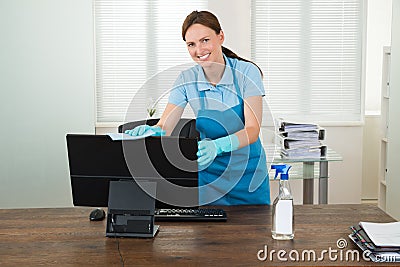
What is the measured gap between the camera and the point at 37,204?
413cm

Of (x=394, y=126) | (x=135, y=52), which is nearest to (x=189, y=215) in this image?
(x=135, y=52)

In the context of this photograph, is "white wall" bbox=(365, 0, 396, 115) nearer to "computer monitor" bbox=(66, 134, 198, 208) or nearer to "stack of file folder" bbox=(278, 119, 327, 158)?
"stack of file folder" bbox=(278, 119, 327, 158)

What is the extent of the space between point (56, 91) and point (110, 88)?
2.40 ft

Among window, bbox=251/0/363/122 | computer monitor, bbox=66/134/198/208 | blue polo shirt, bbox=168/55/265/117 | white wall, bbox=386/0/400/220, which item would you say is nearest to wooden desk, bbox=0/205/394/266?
computer monitor, bbox=66/134/198/208

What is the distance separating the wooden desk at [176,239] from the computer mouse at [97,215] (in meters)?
0.03

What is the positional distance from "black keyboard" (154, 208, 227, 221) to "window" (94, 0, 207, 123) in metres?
2.15

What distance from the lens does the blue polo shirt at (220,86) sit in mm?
2992

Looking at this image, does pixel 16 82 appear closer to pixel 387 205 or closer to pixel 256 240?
pixel 256 240

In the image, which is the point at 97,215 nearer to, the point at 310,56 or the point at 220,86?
the point at 220,86

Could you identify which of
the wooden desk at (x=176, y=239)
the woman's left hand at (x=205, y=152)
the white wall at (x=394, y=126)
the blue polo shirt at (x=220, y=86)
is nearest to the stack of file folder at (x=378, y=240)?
the wooden desk at (x=176, y=239)

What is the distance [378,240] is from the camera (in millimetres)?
2193

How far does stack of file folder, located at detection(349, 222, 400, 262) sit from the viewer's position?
2.13 metres

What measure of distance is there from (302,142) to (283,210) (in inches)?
76.1

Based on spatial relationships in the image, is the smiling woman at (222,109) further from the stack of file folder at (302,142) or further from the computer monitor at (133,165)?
the stack of file folder at (302,142)
